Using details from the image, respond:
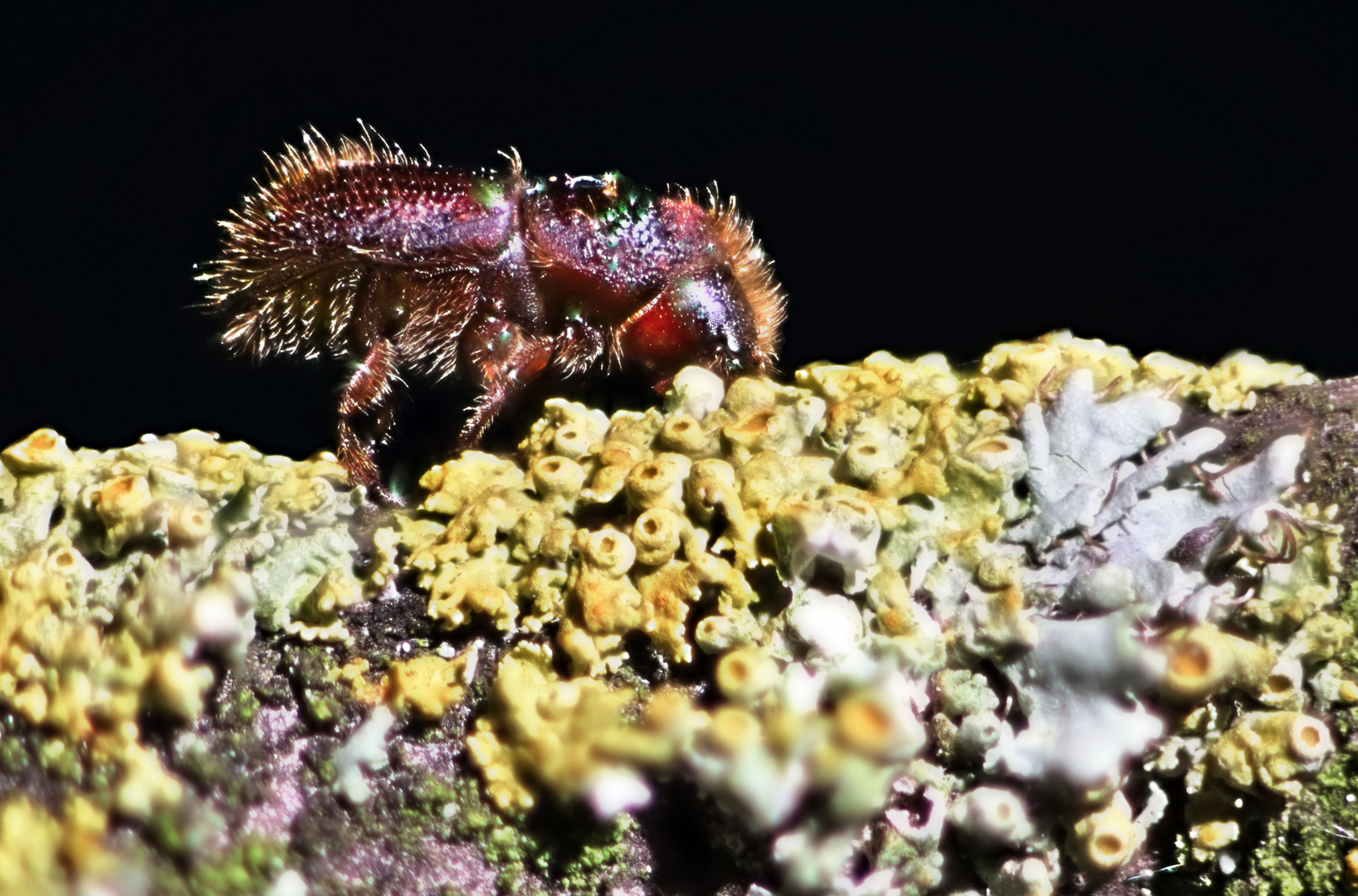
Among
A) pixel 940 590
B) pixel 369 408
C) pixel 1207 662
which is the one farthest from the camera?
pixel 369 408

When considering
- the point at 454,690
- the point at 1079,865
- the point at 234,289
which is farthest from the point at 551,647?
the point at 234,289

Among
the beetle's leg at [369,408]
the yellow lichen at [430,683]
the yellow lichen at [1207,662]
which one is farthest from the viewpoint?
the beetle's leg at [369,408]

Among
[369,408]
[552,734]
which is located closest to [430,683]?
[552,734]

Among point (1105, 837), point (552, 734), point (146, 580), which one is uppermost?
point (1105, 837)

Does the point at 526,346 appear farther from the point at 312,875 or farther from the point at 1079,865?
the point at 1079,865

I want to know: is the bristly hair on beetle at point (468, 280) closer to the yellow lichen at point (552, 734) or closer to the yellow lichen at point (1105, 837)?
the yellow lichen at point (552, 734)

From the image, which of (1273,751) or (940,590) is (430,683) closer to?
(940,590)

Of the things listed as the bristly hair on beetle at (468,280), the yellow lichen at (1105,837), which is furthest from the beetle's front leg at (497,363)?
the yellow lichen at (1105,837)
